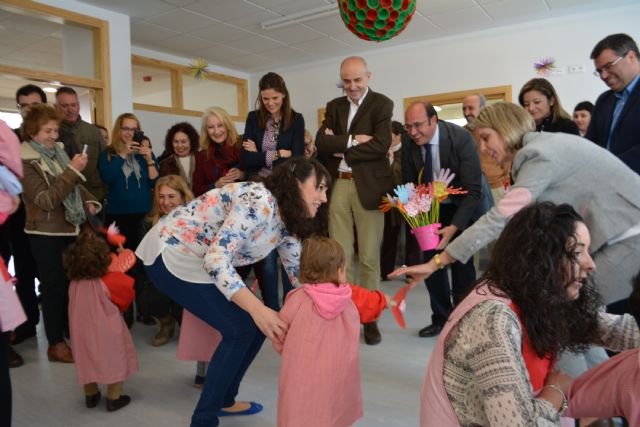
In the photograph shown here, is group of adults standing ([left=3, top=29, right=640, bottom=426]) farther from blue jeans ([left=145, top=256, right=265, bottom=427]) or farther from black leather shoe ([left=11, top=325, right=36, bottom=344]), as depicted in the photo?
black leather shoe ([left=11, top=325, right=36, bottom=344])

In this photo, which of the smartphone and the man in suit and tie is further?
the smartphone

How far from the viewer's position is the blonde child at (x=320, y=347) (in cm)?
159

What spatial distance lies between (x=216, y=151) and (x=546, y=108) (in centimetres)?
212

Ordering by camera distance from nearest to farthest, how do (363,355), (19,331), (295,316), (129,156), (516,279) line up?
(516,279) → (295,316) → (363,355) → (19,331) → (129,156)

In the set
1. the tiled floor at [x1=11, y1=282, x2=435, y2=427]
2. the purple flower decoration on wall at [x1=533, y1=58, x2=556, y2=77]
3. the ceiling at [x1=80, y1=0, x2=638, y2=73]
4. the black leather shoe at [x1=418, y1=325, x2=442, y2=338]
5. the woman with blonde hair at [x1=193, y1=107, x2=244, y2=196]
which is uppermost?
the ceiling at [x1=80, y1=0, x2=638, y2=73]

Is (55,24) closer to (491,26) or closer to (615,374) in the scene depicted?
(491,26)

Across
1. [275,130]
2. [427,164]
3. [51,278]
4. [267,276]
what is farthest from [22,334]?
[427,164]

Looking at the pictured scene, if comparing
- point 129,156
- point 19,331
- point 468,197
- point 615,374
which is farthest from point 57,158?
point 615,374

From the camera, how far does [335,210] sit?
3096 millimetres

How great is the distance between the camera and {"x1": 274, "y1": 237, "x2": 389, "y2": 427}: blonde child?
1.59 m

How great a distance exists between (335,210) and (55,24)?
189 inches

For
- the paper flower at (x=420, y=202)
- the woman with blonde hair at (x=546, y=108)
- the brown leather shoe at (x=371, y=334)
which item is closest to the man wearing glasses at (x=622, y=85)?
the woman with blonde hair at (x=546, y=108)

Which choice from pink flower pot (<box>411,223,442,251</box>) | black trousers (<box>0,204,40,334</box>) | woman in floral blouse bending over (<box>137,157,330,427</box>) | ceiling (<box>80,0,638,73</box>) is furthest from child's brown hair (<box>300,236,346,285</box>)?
ceiling (<box>80,0,638,73</box>)

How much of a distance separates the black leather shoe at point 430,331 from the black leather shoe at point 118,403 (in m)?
1.74
